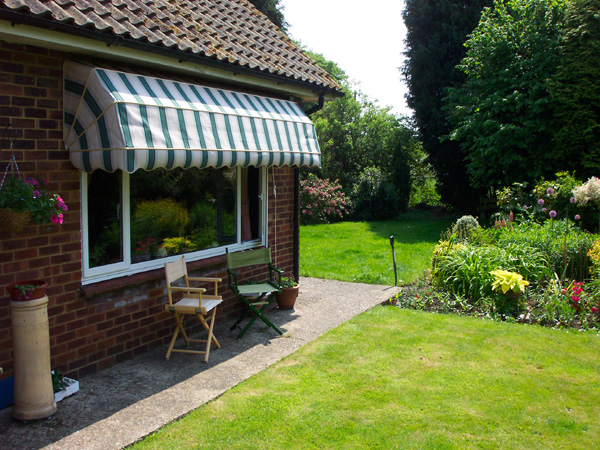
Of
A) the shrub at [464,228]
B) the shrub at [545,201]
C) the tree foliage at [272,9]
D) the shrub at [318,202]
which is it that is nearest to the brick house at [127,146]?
the shrub at [464,228]

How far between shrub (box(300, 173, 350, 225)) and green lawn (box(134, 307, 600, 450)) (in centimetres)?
1405

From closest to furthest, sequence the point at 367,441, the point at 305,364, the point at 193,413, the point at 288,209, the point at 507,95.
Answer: the point at 367,441, the point at 193,413, the point at 305,364, the point at 288,209, the point at 507,95

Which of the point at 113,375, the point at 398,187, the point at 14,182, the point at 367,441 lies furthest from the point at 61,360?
the point at 398,187

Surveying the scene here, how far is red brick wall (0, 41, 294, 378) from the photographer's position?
4.85 meters

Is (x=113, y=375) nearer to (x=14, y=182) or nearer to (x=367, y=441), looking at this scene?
(x=14, y=182)

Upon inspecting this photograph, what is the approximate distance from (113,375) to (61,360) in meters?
0.58

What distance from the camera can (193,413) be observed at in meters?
4.82

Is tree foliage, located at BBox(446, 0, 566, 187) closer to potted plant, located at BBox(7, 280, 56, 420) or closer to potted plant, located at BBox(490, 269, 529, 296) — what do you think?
potted plant, located at BBox(490, 269, 529, 296)

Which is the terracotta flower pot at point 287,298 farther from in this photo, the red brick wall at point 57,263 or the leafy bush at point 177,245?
the red brick wall at point 57,263

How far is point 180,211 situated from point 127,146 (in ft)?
7.32

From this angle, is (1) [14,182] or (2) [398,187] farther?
(2) [398,187]

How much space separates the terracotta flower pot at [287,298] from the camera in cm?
823

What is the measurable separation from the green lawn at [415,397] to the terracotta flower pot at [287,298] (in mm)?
1256

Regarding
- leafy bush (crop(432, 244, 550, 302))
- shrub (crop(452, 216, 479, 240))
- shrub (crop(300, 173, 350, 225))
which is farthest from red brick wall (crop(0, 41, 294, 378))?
shrub (crop(300, 173, 350, 225))
